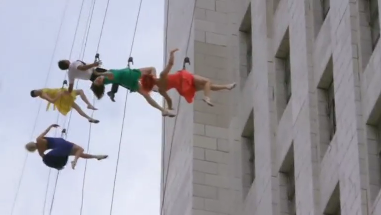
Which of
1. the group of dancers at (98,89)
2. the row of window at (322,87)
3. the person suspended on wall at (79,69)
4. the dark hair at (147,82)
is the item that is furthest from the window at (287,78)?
the person suspended on wall at (79,69)

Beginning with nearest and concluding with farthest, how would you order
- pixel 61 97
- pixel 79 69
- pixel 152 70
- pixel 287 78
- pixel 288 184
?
pixel 152 70
pixel 79 69
pixel 61 97
pixel 288 184
pixel 287 78

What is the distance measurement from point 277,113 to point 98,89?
22.3 ft

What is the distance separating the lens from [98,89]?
3816cm

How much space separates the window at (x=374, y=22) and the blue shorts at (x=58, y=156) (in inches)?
310

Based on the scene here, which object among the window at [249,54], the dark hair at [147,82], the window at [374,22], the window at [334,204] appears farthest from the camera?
the window at [249,54]

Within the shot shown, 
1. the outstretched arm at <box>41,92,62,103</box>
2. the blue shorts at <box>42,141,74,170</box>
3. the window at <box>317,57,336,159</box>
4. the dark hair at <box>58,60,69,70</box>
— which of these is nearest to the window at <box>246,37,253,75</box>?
the window at <box>317,57,336,159</box>

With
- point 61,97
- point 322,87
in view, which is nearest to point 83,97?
point 61,97

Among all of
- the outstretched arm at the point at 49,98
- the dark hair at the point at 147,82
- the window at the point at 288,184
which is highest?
the outstretched arm at the point at 49,98

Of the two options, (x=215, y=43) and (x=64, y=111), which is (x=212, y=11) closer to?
(x=215, y=43)

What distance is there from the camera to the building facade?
37363 mm

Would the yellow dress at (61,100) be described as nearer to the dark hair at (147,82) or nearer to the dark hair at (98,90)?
the dark hair at (98,90)

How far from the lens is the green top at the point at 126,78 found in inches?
1500

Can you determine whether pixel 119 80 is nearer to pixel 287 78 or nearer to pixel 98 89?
pixel 98 89

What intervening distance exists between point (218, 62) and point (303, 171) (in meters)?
8.95
